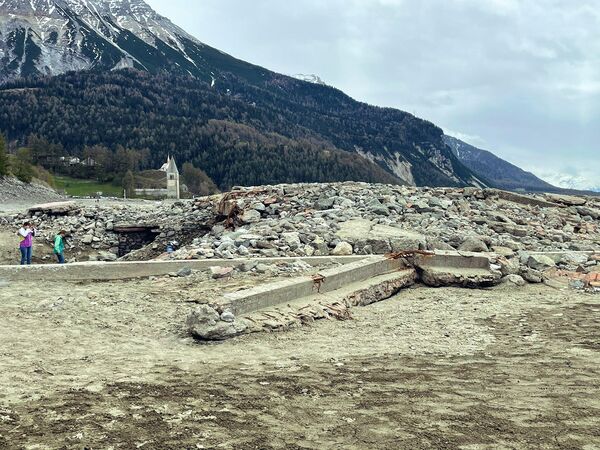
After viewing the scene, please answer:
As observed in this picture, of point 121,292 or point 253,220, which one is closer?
point 121,292

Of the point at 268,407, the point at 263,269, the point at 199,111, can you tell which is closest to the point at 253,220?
the point at 263,269

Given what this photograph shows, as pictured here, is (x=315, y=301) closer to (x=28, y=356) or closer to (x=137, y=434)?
(x=28, y=356)

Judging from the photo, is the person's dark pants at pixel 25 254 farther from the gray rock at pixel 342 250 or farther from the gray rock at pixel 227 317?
the gray rock at pixel 227 317

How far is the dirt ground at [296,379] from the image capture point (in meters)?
3.57

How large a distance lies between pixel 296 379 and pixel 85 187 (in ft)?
296

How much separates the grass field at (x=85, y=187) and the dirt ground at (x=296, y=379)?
77.0 metres

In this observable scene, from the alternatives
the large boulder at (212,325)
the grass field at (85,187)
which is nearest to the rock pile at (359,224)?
the large boulder at (212,325)

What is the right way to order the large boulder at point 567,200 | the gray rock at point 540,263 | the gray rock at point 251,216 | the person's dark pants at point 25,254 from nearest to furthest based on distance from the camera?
1. the gray rock at point 540,263
2. the person's dark pants at point 25,254
3. the gray rock at point 251,216
4. the large boulder at point 567,200

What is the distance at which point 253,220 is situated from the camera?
16.0 m

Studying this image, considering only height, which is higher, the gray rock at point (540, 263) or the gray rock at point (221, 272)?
the gray rock at point (540, 263)

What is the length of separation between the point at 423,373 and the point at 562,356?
1821mm

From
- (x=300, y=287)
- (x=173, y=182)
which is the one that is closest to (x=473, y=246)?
(x=300, y=287)

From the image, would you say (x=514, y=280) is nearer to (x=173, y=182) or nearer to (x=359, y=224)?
(x=359, y=224)

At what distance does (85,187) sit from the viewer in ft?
285
